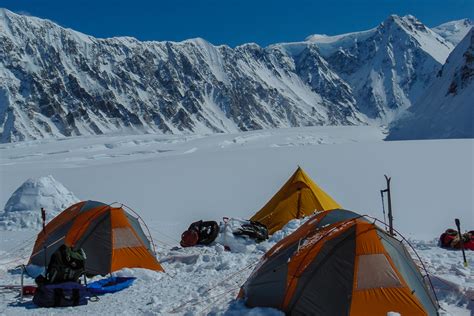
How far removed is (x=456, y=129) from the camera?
7450 centimetres

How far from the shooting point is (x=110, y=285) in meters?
10.1

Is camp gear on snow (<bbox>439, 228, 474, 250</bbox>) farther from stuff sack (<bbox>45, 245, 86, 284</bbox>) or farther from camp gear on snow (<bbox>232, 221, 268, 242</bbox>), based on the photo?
stuff sack (<bbox>45, 245, 86, 284</bbox>)

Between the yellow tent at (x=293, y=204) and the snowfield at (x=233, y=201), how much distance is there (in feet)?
5.74

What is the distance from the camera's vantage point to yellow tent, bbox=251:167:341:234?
608 inches

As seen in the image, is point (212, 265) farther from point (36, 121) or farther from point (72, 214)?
point (36, 121)

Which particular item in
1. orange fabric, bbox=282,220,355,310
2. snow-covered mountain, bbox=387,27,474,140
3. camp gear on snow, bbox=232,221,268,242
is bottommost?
camp gear on snow, bbox=232,221,268,242

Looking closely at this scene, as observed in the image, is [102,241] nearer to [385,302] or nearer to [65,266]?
[65,266]

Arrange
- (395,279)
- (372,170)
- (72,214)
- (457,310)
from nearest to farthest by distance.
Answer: (395,279) → (457,310) → (72,214) → (372,170)

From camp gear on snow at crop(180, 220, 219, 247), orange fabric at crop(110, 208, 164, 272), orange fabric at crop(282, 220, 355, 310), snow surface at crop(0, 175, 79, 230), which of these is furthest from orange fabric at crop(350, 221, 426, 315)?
snow surface at crop(0, 175, 79, 230)

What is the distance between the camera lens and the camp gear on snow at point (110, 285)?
9633 mm

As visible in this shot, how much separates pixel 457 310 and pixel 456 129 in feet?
233

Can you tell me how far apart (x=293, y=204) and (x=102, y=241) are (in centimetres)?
603

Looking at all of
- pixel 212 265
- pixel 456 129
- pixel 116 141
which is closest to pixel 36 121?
pixel 116 141

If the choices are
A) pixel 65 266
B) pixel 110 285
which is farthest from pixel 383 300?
pixel 65 266
